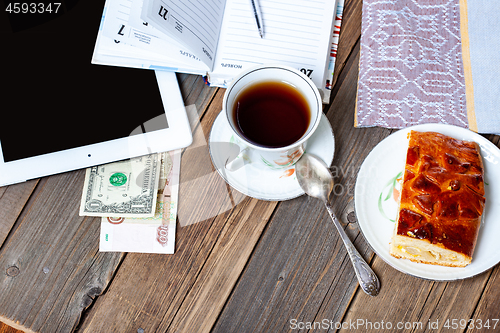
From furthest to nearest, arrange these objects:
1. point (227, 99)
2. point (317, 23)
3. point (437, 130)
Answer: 1. point (317, 23)
2. point (437, 130)
3. point (227, 99)

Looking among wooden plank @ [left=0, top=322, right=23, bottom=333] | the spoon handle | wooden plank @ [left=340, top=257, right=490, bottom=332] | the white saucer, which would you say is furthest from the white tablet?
wooden plank @ [left=0, top=322, right=23, bottom=333]

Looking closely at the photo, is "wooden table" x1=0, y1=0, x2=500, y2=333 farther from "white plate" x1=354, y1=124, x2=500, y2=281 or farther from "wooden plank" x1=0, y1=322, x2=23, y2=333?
"wooden plank" x1=0, y1=322, x2=23, y2=333

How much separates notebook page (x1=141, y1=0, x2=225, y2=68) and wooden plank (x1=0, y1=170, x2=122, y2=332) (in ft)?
1.56

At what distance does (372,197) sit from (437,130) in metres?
→ 0.23

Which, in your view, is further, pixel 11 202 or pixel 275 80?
pixel 11 202

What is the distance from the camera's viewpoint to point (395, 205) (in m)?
0.82

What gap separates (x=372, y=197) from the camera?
0.82 metres

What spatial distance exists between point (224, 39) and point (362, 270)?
74 centimetres

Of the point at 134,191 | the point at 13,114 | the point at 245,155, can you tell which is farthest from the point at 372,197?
the point at 13,114

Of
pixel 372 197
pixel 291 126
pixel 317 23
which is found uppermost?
pixel 317 23

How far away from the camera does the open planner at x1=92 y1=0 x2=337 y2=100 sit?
87 centimetres

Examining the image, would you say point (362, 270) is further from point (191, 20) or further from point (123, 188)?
point (191, 20)

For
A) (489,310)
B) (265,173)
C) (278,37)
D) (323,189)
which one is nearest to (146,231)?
(265,173)

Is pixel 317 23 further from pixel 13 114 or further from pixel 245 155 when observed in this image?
pixel 13 114
